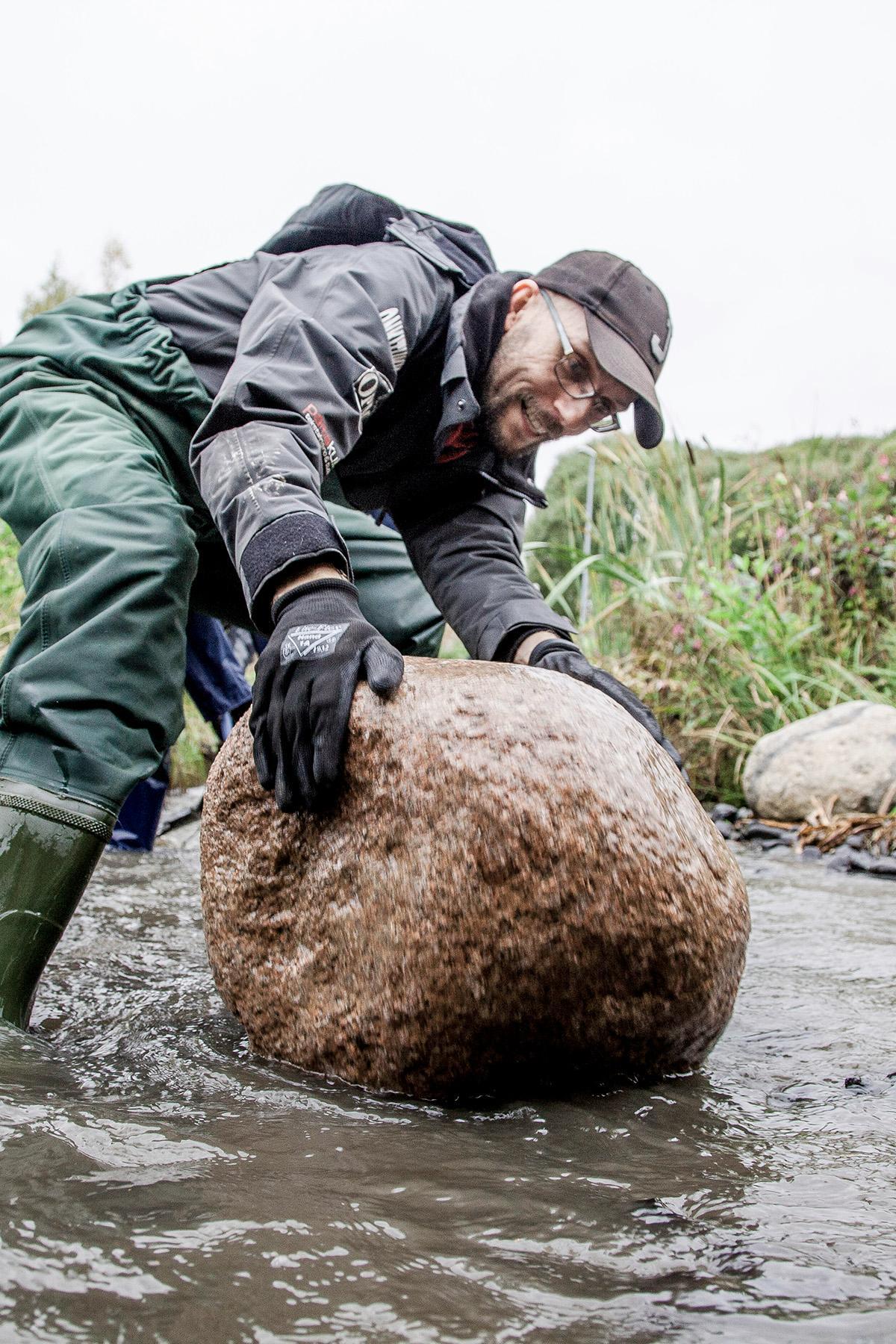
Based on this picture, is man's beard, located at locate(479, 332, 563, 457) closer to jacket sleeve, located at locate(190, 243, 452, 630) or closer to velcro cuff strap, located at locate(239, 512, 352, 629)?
jacket sleeve, located at locate(190, 243, 452, 630)

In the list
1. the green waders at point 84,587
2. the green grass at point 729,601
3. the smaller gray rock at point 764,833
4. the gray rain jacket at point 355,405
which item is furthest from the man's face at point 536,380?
the green grass at point 729,601

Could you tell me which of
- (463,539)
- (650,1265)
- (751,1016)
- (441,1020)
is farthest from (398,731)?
(463,539)

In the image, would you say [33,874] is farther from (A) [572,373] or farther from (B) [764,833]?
(B) [764,833]

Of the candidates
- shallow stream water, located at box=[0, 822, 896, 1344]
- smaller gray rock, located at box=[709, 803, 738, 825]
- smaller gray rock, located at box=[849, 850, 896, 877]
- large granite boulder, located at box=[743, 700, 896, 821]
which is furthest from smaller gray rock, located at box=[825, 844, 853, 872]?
shallow stream water, located at box=[0, 822, 896, 1344]

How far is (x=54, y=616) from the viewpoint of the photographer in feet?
6.33

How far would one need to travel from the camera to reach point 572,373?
254cm

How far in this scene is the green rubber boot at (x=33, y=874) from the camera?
177 cm

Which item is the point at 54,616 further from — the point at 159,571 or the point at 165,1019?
the point at 165,1019

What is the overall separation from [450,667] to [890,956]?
1484mm

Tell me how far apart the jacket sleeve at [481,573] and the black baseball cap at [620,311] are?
58 cm

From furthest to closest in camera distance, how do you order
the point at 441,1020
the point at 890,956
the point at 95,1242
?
the point at 890,956
the point at 441,1020
the point at 95,1242

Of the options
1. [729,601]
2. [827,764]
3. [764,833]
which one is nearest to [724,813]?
[764,833]

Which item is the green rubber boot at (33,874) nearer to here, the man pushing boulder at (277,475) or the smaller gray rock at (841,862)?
the man pushing boulder at (277,475)

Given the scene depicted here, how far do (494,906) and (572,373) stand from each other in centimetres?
149
